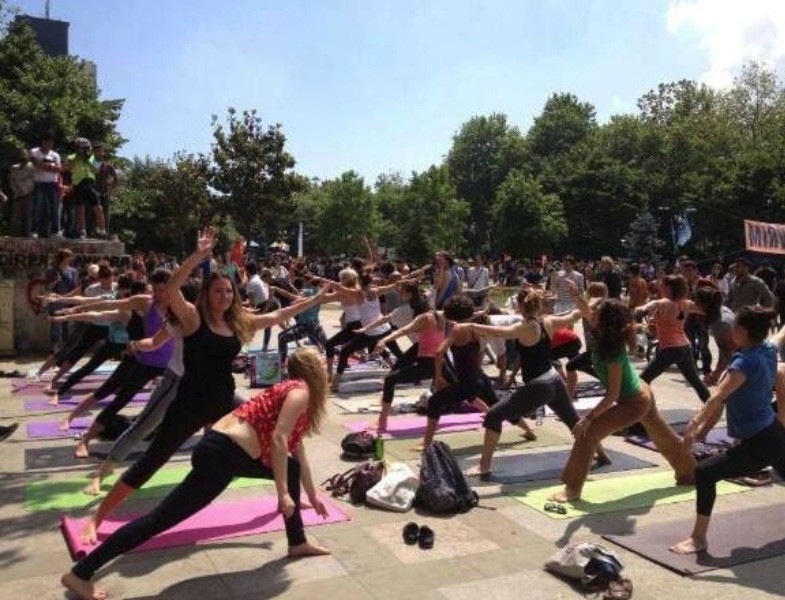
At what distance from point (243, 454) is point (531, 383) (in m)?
3.18

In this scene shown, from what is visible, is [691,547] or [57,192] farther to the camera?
[57,192]

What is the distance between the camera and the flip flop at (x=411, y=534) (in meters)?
5.46

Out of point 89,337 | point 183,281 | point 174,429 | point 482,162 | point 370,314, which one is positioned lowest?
point 89,337

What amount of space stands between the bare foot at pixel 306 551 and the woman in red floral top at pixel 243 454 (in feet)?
1.30

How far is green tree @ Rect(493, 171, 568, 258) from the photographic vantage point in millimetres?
54969

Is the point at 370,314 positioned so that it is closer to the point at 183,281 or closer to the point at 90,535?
the point at 183,281

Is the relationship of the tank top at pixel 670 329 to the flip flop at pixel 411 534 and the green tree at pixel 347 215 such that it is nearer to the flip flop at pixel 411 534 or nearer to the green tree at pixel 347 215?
the flip flop at pixel 411 534

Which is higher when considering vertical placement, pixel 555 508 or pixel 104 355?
pixel 104 355

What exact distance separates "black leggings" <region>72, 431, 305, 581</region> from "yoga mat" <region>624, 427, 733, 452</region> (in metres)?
5.10

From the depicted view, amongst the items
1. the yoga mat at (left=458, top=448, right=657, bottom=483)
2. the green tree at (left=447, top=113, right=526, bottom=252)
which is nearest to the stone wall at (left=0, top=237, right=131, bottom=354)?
the yoga mat at (left=458, top=448, right=657, bottom=483)

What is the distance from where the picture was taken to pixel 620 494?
666 cm

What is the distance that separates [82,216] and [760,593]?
50.2 ft

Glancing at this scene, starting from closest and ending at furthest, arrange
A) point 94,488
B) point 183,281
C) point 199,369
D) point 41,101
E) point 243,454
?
point 243,454 → point 183,281 → point 199,369 → point 94,488 → point 41,101

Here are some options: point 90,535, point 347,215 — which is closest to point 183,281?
point 90,535
